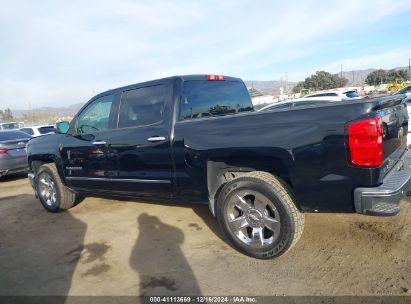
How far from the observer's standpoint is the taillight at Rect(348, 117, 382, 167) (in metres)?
2.73

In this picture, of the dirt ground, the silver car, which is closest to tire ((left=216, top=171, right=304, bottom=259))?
the dirt ground

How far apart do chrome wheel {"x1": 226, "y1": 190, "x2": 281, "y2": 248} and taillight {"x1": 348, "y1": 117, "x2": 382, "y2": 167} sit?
0.91 m

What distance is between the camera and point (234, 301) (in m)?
2.85

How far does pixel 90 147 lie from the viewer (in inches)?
188

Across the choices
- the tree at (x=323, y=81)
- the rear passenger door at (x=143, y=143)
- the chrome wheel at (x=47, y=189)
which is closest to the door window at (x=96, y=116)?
the rear passenger door at (x=143, y=143)

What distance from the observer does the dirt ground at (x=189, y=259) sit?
3.04m

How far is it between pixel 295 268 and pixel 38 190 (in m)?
4.49

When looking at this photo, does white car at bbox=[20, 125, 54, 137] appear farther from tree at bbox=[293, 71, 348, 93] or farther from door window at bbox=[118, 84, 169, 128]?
tree at bbox=[293, 71, 348, 93]

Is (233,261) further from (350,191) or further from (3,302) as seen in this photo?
(3,302)

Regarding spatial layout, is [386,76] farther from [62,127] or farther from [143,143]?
[143,143]

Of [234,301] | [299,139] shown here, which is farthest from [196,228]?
[299,139]

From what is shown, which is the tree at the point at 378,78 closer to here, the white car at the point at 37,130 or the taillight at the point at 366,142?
the white car at the point at 37,130

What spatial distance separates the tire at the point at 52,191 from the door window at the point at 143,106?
179 cm

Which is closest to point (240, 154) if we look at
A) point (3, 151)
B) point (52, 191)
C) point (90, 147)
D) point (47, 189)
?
point (90, 147)
